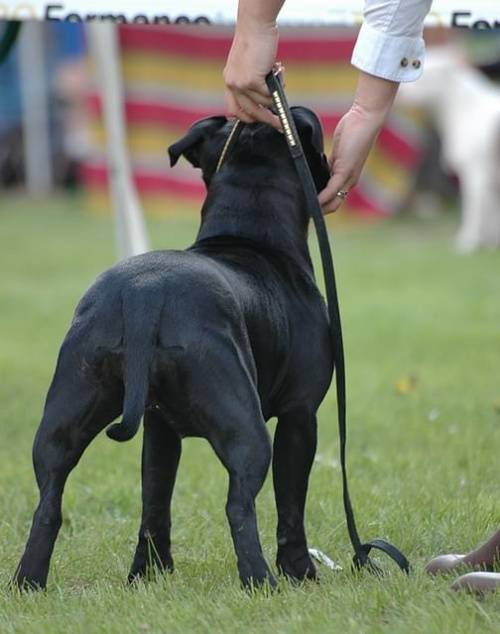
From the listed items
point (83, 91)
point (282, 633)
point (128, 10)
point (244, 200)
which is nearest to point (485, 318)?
point (128, 10)

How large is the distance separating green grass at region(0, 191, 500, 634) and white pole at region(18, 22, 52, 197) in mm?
8121

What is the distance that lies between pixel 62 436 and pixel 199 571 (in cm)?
65

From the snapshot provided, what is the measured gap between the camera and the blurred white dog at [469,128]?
13164mm

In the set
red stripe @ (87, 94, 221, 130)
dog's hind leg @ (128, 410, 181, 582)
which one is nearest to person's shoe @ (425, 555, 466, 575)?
dog's hind leg @ (128, 410, 181, 582)

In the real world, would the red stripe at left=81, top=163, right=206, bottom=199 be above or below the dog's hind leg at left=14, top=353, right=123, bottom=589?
below

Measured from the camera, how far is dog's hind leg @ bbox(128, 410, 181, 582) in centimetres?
340

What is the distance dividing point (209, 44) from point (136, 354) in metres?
12.8

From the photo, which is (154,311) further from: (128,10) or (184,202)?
(184,202)

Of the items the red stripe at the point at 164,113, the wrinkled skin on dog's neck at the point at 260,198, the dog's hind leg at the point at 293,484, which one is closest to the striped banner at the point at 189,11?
the wrinkled skin on dog's neck at the point at 260,198

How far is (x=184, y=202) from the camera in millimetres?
15445

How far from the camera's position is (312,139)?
11.7 feet

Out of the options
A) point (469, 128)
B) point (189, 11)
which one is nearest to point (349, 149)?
point (189, 11)

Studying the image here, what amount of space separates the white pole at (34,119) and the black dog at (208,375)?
1494 centimetres

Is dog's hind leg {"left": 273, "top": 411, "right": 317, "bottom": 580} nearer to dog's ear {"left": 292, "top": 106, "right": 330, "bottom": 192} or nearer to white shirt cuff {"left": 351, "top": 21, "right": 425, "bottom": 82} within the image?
dog's ear {"left": 292, "top": 106, "right": 330, "bottom": 192}
